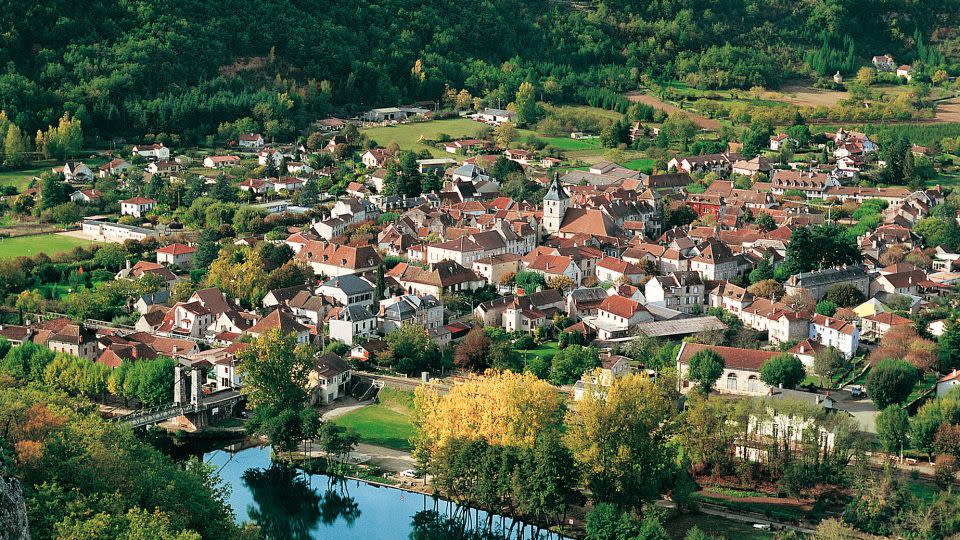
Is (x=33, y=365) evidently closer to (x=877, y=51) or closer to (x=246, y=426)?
(x=246, y=426)

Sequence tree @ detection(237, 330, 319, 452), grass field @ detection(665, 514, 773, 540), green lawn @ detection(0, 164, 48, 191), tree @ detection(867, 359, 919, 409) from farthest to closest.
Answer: green lawn @ detection(0, 164, 48, 191) → tree @ detection(867, 359, 919, 409) → tree @ detection(237, 330, 319, 452) → grass field @ detection(665, 514, 773, 540)

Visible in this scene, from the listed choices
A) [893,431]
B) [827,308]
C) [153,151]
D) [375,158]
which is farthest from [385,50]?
[893,431]

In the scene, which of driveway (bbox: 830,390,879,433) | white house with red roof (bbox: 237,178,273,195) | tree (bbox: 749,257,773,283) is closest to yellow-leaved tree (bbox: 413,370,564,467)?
driveway (bbox: 830,390,879,433)

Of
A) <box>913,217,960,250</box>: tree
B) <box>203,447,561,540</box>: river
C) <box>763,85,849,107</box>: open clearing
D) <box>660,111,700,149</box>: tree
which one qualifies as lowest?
<box>203,447,561,540</box>: river

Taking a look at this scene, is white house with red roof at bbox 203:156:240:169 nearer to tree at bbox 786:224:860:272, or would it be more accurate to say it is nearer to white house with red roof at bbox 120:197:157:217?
white house with red roof at bbox 120:197:157:217

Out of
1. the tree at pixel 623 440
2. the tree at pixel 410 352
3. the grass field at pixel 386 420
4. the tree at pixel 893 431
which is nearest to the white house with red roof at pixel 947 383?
the tree at pixel 893 431

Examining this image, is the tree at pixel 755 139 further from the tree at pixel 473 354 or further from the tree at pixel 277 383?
the tree at pixel 277 383
